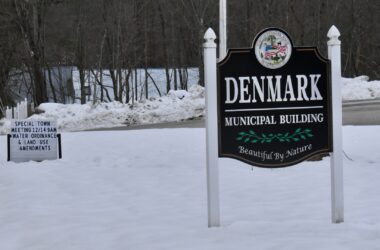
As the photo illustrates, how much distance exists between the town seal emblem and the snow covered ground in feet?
5.31

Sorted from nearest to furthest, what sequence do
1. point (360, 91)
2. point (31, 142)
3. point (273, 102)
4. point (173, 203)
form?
point (273, 102), point (173, 203), point (31, 142), point (360, 91)

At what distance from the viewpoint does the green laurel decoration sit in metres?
5.38

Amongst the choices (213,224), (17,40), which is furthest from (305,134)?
(17,40)

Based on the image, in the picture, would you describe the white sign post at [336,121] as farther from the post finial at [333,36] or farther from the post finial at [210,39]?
the post finial at [210,39]

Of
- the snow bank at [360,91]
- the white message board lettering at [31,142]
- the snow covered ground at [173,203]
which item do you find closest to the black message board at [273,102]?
the snow covered ground at [173,203]

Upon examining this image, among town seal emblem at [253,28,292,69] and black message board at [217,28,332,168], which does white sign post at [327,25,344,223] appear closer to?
black message board at [217,28,332,168]

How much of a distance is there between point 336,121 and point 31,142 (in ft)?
22.6

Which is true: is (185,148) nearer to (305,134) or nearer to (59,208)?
(59,208)

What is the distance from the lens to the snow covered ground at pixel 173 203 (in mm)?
5152

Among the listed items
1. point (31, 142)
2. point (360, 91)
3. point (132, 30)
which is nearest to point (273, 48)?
point (31, 142)

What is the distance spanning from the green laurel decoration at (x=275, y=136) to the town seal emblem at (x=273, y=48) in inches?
26.0

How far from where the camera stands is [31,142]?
10.6 meters

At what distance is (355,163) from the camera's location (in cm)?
961

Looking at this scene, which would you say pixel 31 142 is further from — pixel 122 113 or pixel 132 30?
pixel 132 30
